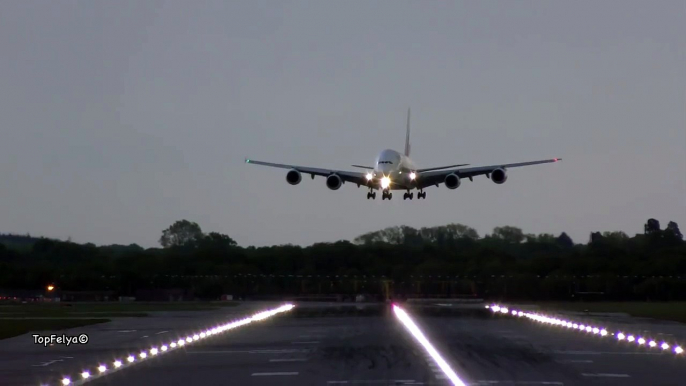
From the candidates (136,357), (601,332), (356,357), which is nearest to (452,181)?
(601,332)

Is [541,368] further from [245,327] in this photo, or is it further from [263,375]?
[245,327]

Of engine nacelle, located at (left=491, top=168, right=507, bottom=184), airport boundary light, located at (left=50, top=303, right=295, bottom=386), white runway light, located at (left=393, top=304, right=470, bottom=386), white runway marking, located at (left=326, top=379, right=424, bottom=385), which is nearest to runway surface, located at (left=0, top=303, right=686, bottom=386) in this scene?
white runway marking, located at (left=326, top=379, right=424, bottom=385)

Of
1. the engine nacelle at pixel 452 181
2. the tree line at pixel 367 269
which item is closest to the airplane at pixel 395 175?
the engine nacelle at pixel 452 181

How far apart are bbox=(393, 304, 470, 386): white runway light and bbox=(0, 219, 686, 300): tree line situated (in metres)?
30.2

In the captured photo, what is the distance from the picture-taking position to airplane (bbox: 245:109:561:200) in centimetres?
5925

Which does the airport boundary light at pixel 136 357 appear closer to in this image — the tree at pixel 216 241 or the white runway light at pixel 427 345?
the white runway light at pixel 427 345

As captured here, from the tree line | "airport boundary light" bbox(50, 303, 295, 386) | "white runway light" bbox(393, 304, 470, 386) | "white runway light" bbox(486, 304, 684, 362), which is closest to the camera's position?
"white runway light" bbox(393, 304, 470, 386)

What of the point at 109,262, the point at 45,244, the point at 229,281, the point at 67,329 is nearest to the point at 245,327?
the point at 67,329

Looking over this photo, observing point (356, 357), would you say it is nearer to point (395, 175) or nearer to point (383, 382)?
point (383, 382)

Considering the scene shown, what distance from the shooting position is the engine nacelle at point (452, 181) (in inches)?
2334

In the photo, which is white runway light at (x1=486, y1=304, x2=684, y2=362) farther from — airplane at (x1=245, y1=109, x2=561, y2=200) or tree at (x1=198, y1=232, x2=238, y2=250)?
tree at (x1=198, y1=232, x2=238, y2=250)

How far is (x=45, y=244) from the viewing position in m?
108

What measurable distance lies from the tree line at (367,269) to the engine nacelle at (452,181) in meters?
29.9

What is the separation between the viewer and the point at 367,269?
323ft
